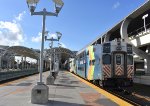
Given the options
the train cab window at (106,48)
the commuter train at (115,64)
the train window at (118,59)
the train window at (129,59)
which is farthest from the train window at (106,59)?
the train window at (129,59)

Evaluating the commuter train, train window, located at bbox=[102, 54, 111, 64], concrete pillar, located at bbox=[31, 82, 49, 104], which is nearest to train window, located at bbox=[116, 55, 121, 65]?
the commuter train

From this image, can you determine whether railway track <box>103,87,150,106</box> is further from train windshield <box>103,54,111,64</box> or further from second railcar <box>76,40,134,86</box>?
train windshield <box>103,54,111,64</box>

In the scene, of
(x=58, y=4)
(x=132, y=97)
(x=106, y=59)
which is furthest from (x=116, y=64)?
(x=58, y=4)

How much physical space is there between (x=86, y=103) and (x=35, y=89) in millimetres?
2249

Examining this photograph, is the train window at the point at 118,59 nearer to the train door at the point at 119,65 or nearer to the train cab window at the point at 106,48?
the train door at the point at 119,65

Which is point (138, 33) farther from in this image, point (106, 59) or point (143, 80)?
point (106, 59)

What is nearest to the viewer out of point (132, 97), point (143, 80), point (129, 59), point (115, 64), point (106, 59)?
point (132, 97)

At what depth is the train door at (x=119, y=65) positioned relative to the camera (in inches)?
901

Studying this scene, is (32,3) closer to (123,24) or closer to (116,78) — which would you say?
(116,78)

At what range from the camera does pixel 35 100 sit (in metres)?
13.4

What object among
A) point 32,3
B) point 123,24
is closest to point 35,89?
point 32,3

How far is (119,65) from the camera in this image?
22.9 m

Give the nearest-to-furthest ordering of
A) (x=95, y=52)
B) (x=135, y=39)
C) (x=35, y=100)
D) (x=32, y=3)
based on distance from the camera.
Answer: (x=35, y=100)
(x=32, y=3)
(x=95, y=52)
(x=135, y=39)

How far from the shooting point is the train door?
75.0 feet
